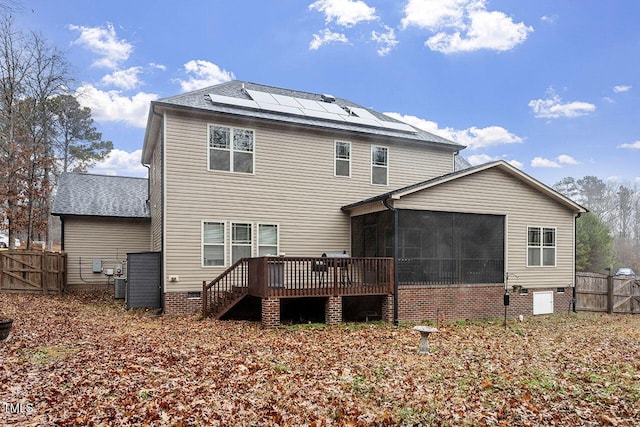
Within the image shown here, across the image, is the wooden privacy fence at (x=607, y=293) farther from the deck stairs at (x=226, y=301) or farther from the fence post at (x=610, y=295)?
the deck stairs at (x=226, y=301)

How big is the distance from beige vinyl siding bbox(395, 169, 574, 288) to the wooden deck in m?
2.24

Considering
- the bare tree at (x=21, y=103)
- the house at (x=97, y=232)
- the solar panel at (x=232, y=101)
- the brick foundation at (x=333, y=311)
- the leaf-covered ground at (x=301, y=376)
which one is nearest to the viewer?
the leaf-covered ground at (x=301, y=376)

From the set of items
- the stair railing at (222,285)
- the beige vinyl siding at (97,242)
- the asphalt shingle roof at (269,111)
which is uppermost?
the asphalt shingle roof at (269,111)

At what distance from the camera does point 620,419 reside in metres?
5.19

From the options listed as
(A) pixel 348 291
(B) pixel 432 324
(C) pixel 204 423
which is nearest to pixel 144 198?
(A) pixel 348 291

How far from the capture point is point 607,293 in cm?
1659

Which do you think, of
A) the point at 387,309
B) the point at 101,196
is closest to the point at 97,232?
the point at 101,196

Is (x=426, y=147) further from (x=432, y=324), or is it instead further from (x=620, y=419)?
(x=620, y=419)

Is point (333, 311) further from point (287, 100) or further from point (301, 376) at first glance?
point (287, 100)

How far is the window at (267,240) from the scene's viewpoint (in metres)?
13.5

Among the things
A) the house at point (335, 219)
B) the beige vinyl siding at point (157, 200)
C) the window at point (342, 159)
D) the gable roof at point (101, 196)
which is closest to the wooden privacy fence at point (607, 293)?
the house at point (335, 219)

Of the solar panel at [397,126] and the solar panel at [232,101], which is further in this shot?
the solar panel at [397,126]

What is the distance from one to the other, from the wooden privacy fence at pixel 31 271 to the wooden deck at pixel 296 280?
23.6ft

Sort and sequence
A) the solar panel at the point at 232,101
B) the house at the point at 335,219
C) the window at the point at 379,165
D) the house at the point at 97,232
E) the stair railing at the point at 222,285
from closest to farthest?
the stair railing at the point at 222,285 < the house at the point at 335,219 < the solar panel at the point at 232,101 < the window at the point at 379,165 < the house at the point at 97,232
